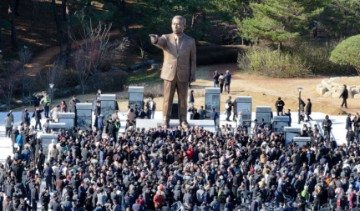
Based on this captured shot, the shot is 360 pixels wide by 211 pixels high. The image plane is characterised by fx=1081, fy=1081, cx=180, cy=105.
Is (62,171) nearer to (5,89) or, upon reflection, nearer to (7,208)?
(7,208)

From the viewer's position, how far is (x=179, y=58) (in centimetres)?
4762

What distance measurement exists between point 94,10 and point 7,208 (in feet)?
127

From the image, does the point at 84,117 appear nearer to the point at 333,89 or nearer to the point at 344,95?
the point at 344,95

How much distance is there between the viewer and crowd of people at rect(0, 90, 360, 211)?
37906mm

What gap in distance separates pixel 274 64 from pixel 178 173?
32.7m

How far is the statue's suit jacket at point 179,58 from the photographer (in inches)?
1870

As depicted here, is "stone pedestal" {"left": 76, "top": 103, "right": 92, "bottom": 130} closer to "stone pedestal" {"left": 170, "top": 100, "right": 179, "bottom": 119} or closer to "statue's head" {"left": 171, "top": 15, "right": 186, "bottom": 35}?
"stone pedestal" {"left": 170, "top": 100, "right": 179, "bottom": 119}

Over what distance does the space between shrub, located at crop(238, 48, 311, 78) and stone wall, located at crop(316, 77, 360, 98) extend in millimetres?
4884

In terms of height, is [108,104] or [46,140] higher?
[108,104]

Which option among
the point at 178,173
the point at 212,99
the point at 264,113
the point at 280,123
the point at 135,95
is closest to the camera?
the point at 178,173

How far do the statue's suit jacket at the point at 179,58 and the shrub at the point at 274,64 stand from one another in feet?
78.1

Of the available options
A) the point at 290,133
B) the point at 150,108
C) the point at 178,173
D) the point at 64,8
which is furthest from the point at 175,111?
the point at 64,8

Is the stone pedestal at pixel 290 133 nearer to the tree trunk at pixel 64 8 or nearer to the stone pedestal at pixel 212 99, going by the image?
the stone pedestal at pixel 212 99

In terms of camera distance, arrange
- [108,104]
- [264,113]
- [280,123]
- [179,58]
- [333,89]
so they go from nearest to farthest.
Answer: [179,58], [280,123], [264,113], [108,104], [333,89]
